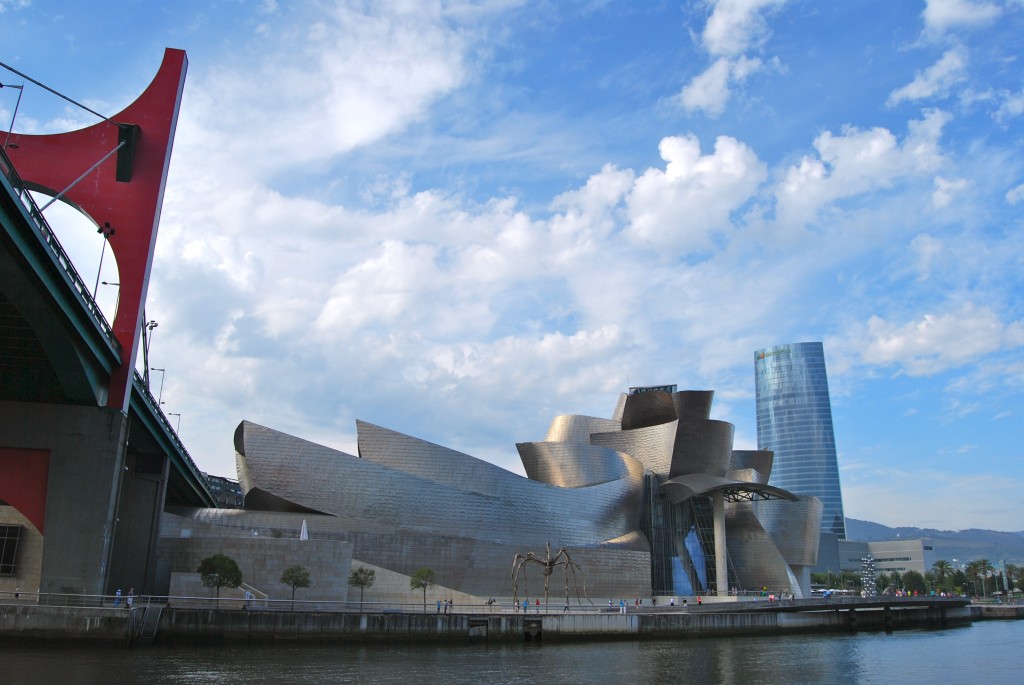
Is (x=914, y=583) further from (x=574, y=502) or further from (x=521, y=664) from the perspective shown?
(x=521, y=664)

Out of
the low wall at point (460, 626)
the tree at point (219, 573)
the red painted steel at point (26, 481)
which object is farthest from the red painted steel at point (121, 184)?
the low wall at point (460, 626)

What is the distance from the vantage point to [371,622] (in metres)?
30.2

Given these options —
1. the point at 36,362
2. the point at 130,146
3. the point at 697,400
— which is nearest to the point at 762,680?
the point at 36,362

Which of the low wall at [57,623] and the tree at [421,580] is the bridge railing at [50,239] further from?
the tree at [421,580]

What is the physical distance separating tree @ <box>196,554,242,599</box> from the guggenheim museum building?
2.08 m

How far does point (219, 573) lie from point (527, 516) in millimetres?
23285

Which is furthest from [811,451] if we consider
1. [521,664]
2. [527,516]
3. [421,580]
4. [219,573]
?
[521,664]

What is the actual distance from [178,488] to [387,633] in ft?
106

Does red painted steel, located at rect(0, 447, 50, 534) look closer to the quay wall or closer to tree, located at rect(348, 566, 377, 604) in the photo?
the quay wall

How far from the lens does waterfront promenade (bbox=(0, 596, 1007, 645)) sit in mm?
25141

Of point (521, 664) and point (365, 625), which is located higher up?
point (365, 625)

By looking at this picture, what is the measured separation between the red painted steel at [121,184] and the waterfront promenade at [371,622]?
774 cm

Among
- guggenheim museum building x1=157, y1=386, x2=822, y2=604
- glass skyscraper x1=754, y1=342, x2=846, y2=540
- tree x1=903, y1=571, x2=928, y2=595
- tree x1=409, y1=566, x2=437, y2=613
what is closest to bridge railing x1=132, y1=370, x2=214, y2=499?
guggenheim museum building x1=157, y1=386, x2=822, y2=604

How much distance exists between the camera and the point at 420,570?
1618 inches
